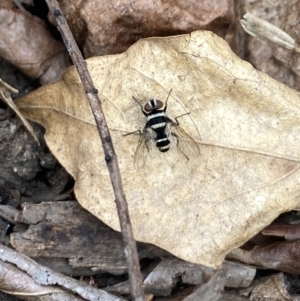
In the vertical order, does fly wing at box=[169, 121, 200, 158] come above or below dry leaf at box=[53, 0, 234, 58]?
below

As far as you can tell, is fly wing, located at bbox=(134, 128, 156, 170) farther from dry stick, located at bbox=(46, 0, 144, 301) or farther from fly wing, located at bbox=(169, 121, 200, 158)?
dry stick, located at bbox=(46, 0, 144, 301)

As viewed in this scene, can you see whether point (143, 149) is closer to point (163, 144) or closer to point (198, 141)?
point (163, 144)

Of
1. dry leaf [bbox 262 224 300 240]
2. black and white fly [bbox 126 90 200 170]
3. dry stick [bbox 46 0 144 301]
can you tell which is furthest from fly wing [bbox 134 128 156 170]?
dry leaf [bbox 262 224 300 240]

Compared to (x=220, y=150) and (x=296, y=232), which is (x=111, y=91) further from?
(x=296, y=232)

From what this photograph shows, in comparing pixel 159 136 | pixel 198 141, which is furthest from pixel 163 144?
pixel 198 141

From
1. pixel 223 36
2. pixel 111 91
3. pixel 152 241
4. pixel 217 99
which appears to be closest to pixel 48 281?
pixel 152 241
